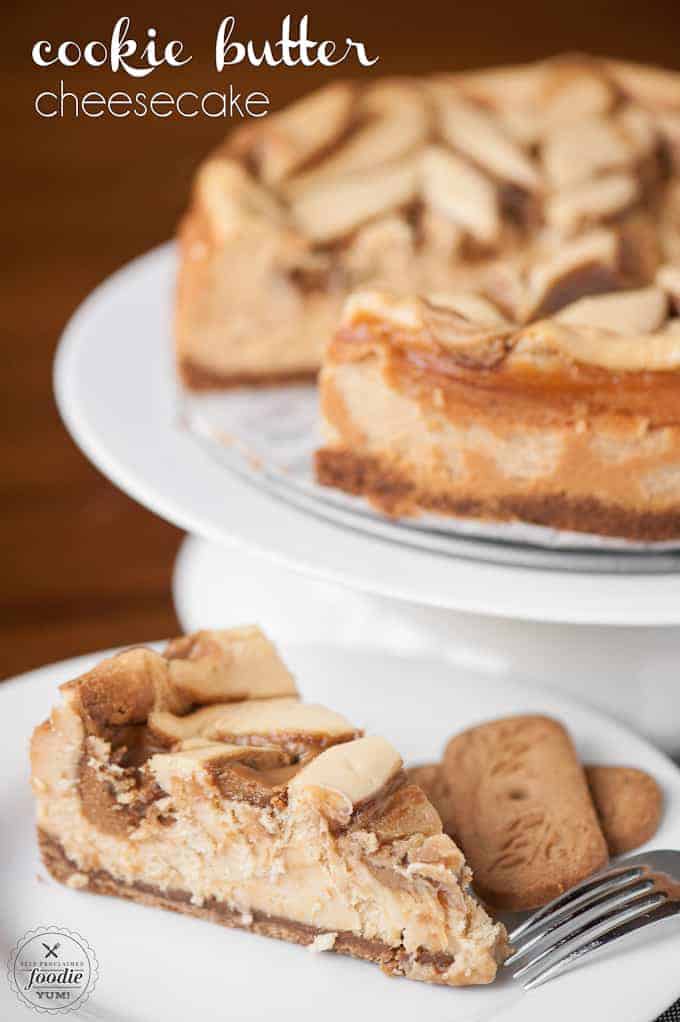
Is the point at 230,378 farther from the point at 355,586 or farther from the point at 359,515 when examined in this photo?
the point at 355,586

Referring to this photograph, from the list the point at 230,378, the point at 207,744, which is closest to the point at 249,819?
the point at 207,744

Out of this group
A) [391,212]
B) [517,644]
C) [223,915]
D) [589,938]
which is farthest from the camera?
[391,212]

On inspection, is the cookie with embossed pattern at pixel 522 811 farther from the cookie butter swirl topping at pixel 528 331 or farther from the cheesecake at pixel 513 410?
the cookie butter swirl topping at pixel 528 331

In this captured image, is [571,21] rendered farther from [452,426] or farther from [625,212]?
[452,426]

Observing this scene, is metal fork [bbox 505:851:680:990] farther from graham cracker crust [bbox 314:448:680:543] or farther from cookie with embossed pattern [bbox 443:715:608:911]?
graham cracker crust [bbox 314:448:680:543]

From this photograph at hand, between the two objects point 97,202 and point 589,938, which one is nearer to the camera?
point 589,938

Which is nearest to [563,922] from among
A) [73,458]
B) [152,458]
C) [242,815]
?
[242,815]

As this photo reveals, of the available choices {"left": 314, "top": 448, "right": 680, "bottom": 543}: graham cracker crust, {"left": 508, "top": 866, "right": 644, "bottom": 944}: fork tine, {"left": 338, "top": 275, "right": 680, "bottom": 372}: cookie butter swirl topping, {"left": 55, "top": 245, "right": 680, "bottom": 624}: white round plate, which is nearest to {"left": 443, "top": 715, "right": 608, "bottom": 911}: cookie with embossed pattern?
{"left": 508, "top": 866, "right": 644, "bottom": 944}: fork tine

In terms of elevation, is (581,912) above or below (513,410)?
below
